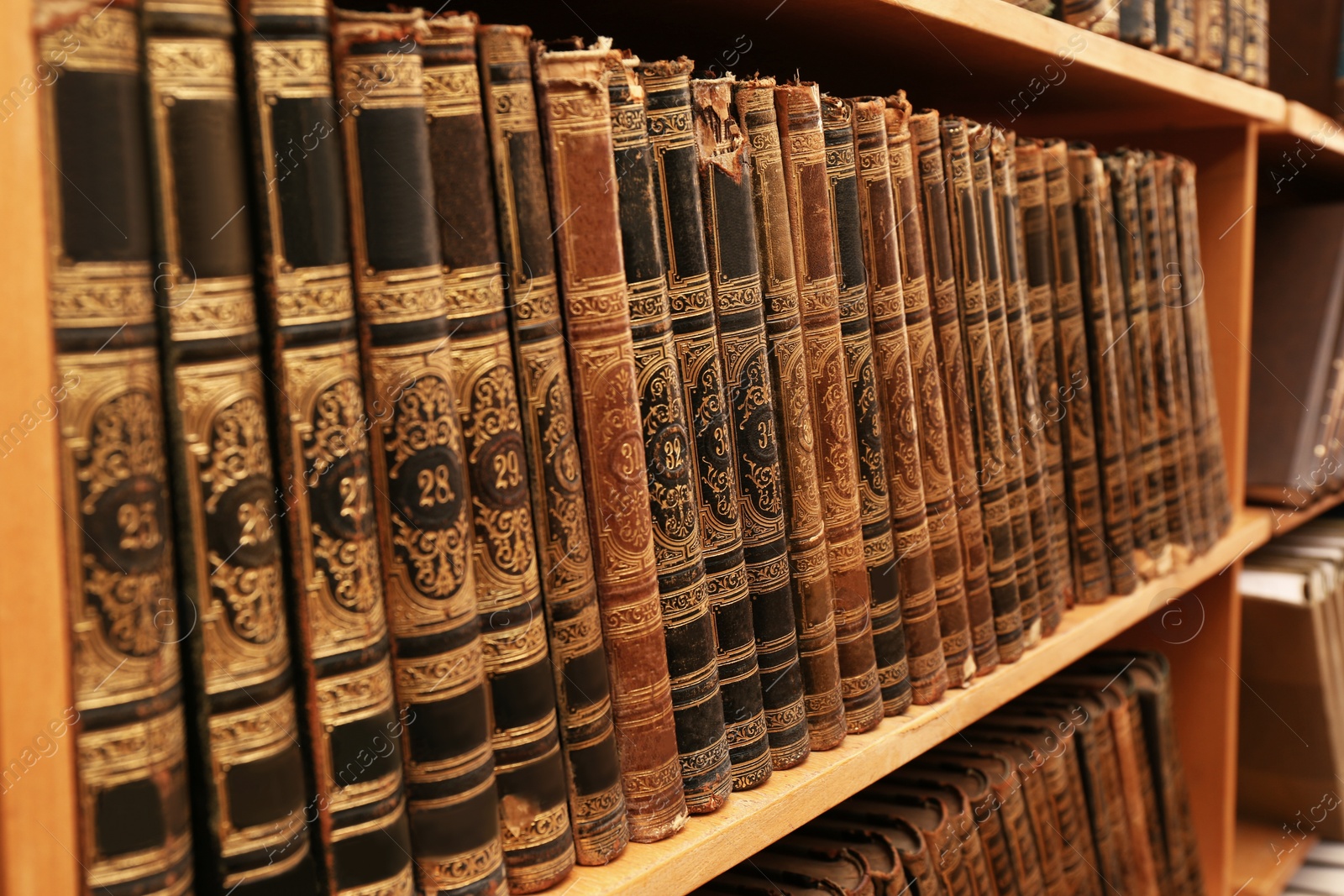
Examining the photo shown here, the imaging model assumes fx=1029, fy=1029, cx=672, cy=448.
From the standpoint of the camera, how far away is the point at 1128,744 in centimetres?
104

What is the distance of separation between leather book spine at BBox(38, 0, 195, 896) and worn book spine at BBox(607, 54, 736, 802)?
9.1 inches

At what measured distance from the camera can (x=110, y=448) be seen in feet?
1.20

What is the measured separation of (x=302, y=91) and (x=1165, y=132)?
1119 mm

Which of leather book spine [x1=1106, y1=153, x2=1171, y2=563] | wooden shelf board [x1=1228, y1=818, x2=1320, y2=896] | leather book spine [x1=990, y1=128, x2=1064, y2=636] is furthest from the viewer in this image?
wooden shelf board [x1=1228, y1=818, x2=1320, y2=896]

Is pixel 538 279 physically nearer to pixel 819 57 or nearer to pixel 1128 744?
pixel 819 57

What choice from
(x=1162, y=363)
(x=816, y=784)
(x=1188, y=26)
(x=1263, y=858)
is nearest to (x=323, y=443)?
(x=816, y=784)

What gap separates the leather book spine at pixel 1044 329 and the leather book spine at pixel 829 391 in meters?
0.27

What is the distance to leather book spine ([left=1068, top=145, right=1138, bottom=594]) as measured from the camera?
2.99ft

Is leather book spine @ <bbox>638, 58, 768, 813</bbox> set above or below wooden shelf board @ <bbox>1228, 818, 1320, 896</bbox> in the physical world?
above

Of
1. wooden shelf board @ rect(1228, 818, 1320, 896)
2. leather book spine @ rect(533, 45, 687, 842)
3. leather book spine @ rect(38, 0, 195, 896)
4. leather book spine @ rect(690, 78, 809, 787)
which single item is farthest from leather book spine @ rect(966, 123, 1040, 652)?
wooden shelf board @ rect(1228, 818, 1320, 896)

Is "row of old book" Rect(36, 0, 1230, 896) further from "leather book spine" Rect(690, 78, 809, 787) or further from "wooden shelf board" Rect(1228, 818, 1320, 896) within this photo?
"wooden shelf board" Rect(1228, 818, 1320, 896)

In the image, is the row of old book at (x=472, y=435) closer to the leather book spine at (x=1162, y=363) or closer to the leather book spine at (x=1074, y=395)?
the leather book spine at (x=1074, y=395)

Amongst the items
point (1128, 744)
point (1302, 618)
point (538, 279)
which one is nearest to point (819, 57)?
point (538, 279)

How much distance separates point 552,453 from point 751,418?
147 millimetres
